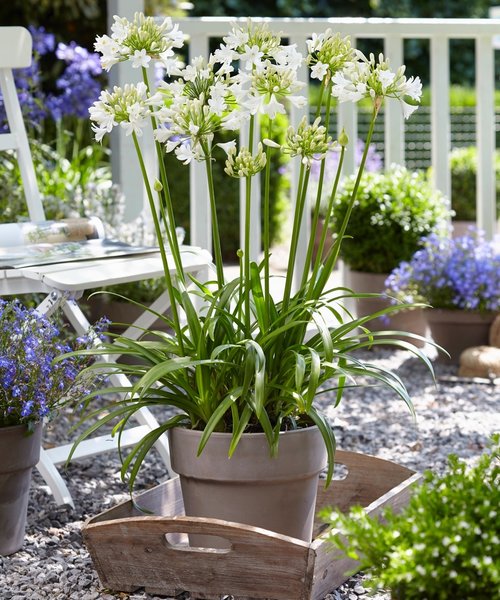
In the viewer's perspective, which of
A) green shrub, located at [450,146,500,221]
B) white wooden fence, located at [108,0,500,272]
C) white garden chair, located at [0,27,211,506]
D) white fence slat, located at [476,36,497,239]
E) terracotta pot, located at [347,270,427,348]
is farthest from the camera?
green shrub, located at [450,146,500,221]

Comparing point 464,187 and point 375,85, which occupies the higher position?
point 375,85

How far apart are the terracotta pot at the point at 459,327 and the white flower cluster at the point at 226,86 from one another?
196 cm

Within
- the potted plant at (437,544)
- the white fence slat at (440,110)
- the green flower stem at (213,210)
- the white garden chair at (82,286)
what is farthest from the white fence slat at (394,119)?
the potted plant at (437,544)

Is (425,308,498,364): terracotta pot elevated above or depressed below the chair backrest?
below

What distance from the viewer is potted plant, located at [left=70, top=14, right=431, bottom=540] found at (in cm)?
177

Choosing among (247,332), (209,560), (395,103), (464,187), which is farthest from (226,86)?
(464,187)

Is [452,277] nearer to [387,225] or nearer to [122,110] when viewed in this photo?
[387,225]

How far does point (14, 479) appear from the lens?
2.12 meters

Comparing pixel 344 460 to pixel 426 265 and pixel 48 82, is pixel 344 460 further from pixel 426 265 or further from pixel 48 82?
pixel 48 82

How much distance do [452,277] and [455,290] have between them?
67mm

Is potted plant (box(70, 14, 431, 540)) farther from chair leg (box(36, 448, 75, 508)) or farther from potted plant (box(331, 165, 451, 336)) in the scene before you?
potted plant (box(331, 165, 451, 336))

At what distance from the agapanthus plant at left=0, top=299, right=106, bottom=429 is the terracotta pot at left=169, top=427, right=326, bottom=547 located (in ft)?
1.05

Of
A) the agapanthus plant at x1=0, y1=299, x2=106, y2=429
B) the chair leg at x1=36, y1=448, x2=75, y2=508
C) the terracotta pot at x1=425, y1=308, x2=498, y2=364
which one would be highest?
the agapanthus plant at x1=0, y1=299, x2=106, y2=429

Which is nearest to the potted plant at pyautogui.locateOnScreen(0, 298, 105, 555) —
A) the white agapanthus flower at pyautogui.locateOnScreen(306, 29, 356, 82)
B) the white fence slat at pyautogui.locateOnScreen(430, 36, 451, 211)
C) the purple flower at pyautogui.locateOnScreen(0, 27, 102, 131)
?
the white agapanthus flower at pyautogui.locateOnScreen(306, 29, 356, 82)
